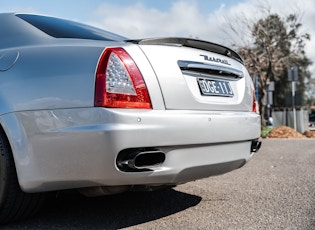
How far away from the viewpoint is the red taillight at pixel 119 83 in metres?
2.31

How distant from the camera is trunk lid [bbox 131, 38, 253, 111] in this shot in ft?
8.24

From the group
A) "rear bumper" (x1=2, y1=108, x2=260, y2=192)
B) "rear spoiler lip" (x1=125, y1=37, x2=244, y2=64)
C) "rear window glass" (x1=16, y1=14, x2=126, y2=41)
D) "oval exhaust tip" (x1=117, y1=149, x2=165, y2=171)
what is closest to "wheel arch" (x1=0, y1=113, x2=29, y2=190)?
"rear bumper" (x1=2, y1=108, x2=260, y2=192)

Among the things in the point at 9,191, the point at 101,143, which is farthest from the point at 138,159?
the point at 9,191

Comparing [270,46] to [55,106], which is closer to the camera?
[55,106]

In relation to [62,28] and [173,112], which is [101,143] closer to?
[173,112]

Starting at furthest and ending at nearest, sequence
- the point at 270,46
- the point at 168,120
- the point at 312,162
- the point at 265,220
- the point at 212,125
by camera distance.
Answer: the point at 270,46 → the point at 312,162 → the point at 265,220 → the point at 212,125 → the point at 168,120

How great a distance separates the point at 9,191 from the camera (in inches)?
100

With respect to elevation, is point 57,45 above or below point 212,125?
above

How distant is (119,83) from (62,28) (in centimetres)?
103

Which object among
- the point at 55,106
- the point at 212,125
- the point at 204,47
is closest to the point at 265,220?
the point at 212,125

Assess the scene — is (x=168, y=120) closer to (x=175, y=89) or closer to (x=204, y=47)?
(x=175, y=89)

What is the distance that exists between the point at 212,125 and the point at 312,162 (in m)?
3.77

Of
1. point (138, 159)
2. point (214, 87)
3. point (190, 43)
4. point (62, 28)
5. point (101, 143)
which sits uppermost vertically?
point (62, 28)

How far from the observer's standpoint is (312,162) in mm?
5770
